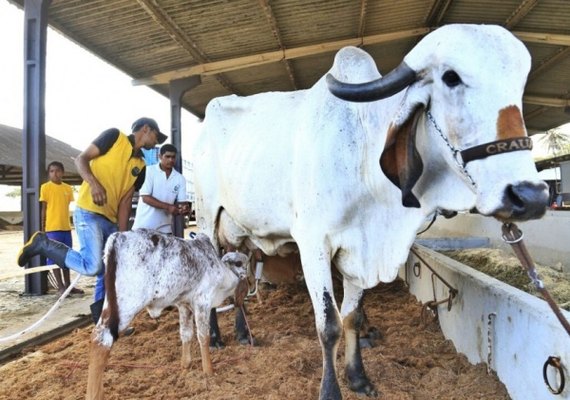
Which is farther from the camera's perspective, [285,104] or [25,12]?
[25,12]

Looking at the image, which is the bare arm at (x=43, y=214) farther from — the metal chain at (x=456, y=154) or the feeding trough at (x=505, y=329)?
the metal chain at (x=456, y=154)

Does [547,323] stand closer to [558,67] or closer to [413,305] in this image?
[413,305]

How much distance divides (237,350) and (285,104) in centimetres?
189

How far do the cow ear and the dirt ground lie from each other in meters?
1.18

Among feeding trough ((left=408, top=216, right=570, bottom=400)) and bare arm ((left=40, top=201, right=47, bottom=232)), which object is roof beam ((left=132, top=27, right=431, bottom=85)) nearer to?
bare arm ((left=40, top=201, right=47, bottom=232))

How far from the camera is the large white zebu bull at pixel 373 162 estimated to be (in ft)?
6.13

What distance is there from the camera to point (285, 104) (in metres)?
3.64

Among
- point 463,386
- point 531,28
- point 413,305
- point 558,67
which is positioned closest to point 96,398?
point 463,386

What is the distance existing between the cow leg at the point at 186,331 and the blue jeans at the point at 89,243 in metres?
0.65

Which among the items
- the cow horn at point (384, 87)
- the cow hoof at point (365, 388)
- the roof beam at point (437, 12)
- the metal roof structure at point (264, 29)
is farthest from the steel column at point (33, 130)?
the roof beam at point (437, 12)

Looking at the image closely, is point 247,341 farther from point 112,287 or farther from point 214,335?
point 112,287

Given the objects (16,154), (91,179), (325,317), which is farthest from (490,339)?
(16,154)

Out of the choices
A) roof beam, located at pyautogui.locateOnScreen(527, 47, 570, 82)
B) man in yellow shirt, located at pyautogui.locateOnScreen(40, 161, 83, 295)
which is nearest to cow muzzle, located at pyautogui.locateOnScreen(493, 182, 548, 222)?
man in yellow shirt, located at pyautogui.locateOnScreen(40, 161, 83, 295)

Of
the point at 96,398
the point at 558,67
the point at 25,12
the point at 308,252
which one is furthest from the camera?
the point at 558,67
